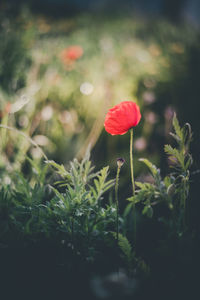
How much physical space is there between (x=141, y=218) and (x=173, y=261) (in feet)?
0.71

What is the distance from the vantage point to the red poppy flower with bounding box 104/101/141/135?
0.49 metres

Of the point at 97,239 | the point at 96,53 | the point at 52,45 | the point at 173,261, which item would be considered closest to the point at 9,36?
the point at 52,45

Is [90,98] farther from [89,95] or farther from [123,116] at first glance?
[123,116]

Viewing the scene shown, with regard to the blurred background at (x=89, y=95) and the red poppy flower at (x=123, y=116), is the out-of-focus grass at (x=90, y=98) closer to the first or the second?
the blurred background at (x=89, y=95)

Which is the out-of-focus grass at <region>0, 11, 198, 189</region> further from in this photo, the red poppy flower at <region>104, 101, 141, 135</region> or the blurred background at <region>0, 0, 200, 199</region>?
the red poppy flower at <region>104, 101, 141, 135</region>

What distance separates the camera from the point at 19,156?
0.88m

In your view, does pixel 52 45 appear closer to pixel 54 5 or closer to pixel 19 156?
pixel 19 156

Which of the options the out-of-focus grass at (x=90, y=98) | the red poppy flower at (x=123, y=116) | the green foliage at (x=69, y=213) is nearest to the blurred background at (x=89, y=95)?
the out-of-focus grass at (x=90, y=98)

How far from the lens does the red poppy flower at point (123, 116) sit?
493 millimetres

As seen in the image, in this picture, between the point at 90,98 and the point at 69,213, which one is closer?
the point at 69,213

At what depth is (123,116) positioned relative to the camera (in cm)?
50

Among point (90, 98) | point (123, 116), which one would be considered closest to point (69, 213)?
point (123, 116)

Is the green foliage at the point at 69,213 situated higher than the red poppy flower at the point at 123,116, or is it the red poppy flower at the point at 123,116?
the red poppy flower at the point at 123,116

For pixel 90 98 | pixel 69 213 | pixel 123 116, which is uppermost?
pixel 90 98
